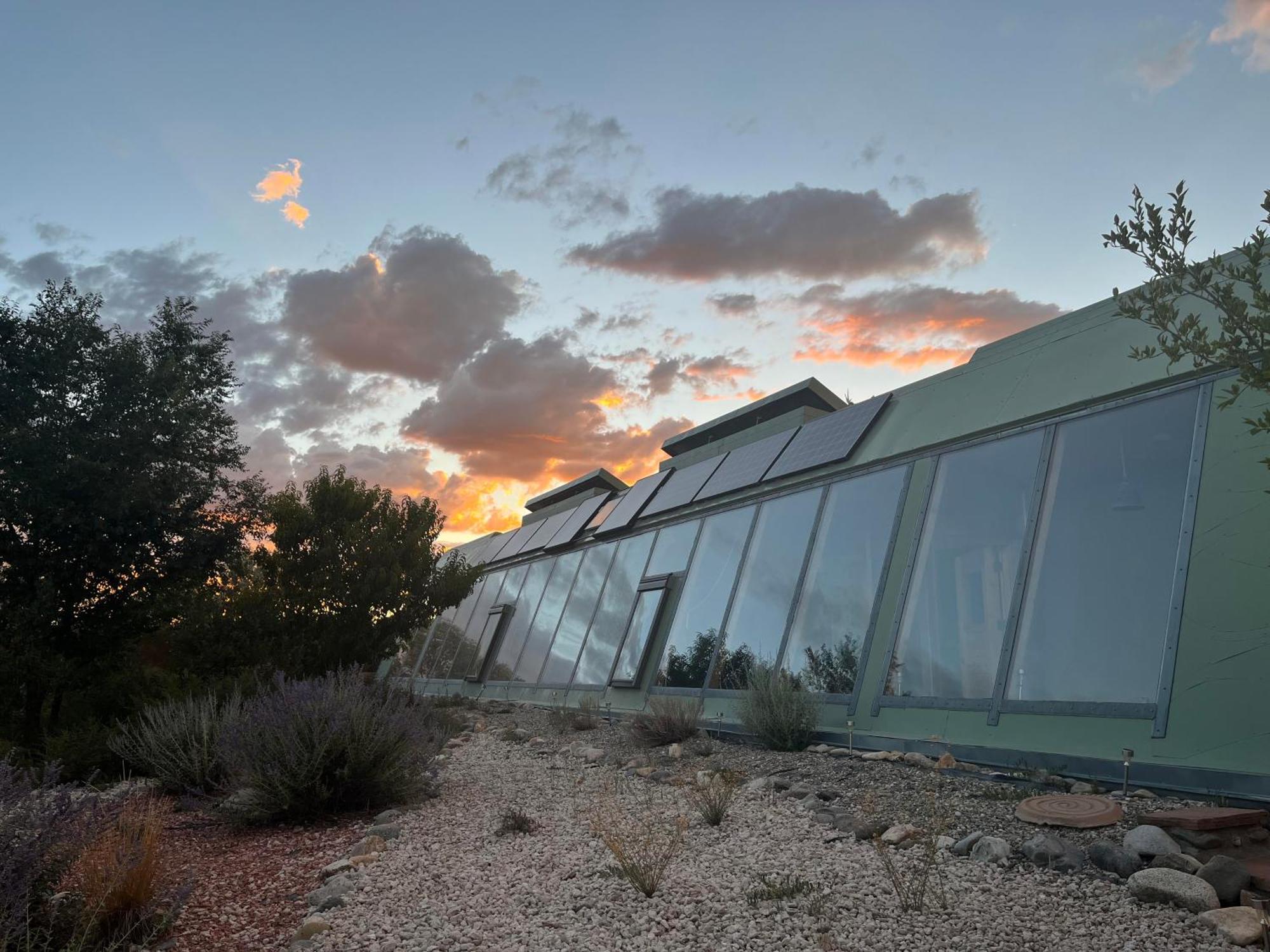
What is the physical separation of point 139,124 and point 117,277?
156 inches

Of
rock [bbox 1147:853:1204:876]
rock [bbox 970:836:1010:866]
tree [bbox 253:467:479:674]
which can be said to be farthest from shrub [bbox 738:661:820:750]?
tree [bbox 253:467:479:674]

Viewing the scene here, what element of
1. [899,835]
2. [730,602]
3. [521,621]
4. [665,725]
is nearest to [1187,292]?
[899,835]

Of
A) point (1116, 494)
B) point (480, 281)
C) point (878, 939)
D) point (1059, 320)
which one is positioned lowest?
point (878, 939)

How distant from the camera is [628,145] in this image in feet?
35.3

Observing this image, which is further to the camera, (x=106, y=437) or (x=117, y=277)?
(x=117, y=277)

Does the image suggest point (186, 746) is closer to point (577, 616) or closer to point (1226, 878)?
point (1226, 878)

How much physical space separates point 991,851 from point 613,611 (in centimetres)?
997

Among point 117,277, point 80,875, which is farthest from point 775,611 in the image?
point 117,277

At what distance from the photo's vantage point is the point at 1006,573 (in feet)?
24.5

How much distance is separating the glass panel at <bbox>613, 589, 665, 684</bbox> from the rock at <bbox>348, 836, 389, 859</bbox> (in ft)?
22.7

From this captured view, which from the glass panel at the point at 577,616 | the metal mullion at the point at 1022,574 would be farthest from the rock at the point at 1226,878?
the glass panel at the point at 577,616

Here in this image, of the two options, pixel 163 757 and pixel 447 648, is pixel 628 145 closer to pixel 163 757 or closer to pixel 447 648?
pixel 163 757

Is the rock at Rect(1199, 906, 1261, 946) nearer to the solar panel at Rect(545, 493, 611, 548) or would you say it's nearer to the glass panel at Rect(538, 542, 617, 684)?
the glass panel at Rect(538, 542, 617, 684)

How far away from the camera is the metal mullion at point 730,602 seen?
35.1 feet
